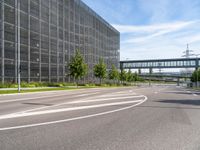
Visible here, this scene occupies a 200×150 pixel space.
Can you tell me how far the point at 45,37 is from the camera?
4319 centimetres

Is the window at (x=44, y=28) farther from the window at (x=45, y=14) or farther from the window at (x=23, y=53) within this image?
the window at (x=23, y=53)

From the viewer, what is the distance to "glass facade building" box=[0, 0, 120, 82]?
33656 millimetres

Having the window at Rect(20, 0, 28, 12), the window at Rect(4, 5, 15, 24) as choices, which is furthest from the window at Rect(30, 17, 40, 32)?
the window at Rect(4, 5, 15, 24)

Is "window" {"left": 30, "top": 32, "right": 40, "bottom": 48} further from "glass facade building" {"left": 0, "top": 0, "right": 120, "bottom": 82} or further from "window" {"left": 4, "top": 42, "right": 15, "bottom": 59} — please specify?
"window" {"left": 4, "top": 42, "right": 15, "bottom": 59}

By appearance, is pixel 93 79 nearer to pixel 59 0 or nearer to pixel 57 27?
pixel 57 27

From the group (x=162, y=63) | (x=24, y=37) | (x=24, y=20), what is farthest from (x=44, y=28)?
(x=162, y=63)

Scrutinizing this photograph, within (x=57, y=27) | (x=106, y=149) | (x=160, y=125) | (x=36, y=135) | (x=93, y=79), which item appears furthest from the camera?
(x=93, y=79)

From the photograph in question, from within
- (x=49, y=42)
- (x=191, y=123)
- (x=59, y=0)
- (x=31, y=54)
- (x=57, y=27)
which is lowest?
(x=191, y=123)

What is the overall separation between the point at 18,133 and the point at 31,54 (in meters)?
35.6

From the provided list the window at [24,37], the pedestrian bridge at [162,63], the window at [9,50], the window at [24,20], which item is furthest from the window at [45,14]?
the pedestrian bridge at [162,63]

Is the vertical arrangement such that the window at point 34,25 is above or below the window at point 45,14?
below

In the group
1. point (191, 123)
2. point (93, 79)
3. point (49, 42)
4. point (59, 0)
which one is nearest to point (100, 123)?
point (191, 123)

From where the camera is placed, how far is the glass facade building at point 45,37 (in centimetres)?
3366

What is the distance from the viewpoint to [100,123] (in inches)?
282
